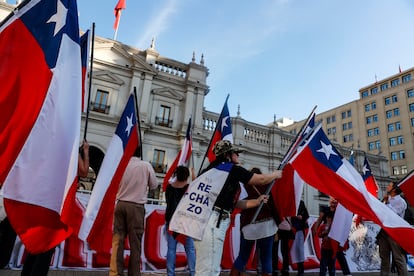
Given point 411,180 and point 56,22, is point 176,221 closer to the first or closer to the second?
point 56,22

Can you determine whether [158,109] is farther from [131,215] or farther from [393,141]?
[393,141]

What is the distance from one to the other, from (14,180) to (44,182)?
0.72ft

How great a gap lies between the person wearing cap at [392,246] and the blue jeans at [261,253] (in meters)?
2.99

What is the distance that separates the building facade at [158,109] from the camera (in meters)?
19.6

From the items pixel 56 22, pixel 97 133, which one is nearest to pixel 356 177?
pixel 56 22

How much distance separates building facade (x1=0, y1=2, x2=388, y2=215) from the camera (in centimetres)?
1959

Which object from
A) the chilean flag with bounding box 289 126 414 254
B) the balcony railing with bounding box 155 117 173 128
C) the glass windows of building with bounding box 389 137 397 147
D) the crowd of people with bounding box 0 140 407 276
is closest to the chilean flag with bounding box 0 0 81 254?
the crowd of people with bounding box 0 140 407 276

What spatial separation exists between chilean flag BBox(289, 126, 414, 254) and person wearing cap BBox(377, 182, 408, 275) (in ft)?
8.46

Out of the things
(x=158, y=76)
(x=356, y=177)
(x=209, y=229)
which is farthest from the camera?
(x=158, y=76)

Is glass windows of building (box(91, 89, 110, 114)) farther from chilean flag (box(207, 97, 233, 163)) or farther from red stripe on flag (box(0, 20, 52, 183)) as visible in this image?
red stripe on flag (box(0, 20, 52, 183))

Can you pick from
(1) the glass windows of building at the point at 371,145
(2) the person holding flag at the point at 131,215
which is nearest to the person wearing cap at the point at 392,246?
(2) the person holding flag at the point at 131,215

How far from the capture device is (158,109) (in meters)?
21.4

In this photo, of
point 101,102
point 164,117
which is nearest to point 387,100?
point 164,117

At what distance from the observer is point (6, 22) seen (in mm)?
2848
